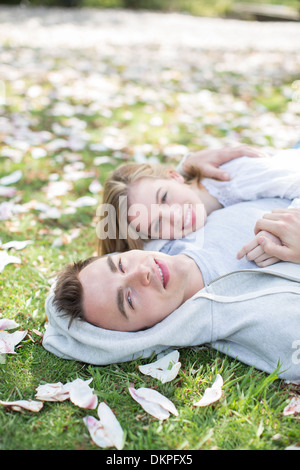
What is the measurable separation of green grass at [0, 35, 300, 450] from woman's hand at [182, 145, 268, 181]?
88 cm

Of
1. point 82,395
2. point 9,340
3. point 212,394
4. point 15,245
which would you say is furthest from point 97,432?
point 15,245

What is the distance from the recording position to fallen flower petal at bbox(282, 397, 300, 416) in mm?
1731

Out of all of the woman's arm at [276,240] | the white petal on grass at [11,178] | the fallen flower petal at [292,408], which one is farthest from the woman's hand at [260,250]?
the white petal on grass at [11,178]

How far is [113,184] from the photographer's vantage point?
2785 mm

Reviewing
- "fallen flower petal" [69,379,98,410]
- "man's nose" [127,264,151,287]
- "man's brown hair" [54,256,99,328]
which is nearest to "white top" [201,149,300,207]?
"man's nose" [127,264,151,287]

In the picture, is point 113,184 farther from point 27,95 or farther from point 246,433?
point 27,95

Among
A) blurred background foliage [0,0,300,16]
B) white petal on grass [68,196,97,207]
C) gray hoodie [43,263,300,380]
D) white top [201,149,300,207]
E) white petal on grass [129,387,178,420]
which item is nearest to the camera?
white petal on grass [129,387,178,420]

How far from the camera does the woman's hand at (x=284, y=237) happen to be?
80.3 inches

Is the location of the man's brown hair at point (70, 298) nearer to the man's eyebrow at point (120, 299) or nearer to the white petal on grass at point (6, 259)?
the man's eyebrow at point (120, 299)

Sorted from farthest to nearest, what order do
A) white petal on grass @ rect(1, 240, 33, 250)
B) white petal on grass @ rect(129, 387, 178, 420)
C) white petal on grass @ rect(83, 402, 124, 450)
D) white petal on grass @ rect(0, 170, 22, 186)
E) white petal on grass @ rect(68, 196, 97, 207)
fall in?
1. white petal on grass @ rect(0, 170, 22, 186)
2. white petal on grass @ rect(68, 196, 97, 207)
3. white petal on grass @ rect(1, 240, 33, 250)
4. white petal on grass @ rect(129, 387, 178, 420)
5. white petal on grass @ rect(83, 402, 124, 450)

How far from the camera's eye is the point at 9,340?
2.12 metres

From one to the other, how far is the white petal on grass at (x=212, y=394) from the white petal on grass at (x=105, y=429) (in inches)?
12.8

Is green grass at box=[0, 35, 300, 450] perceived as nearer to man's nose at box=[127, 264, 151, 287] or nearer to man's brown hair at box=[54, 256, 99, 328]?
man's brown hair at box=[54, 256, 99, 328]
